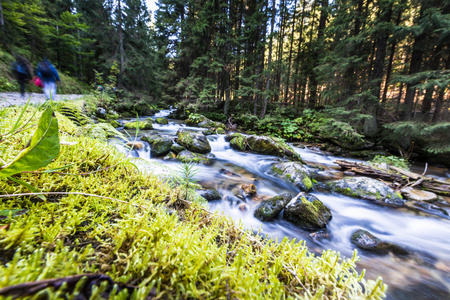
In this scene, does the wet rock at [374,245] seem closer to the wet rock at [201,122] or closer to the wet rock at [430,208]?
the wet rock at [430,208]

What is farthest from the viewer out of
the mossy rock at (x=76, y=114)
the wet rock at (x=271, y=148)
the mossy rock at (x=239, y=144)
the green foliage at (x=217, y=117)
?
the green foliage at (x=217, y=117)

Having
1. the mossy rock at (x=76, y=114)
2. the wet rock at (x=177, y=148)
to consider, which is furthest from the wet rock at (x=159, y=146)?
the mossy rock at (x=76, y=114)

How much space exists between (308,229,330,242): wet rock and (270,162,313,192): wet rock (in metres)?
1.85

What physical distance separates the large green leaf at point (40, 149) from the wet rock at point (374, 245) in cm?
471

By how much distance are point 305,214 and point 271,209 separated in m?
0.70

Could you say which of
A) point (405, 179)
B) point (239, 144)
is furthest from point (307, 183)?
point (239, 144)

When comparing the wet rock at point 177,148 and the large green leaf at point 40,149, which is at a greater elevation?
the large green leaf at point 40,149

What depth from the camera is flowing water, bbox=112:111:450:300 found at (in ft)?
8.45

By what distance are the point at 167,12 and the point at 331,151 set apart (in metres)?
22.9

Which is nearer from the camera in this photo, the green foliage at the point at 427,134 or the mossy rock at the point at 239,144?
the green foliage at the point at 427,134

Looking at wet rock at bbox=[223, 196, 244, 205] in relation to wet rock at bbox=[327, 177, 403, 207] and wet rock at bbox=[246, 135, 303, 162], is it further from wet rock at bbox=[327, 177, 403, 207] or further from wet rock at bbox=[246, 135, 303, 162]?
wet rock at bbox=[246, 135, 303, 162]

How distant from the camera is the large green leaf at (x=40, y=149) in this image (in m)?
0.82

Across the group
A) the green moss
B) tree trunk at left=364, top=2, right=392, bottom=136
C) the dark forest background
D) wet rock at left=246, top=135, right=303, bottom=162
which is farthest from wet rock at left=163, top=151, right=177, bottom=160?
tree trunk at left=364, top=2, right=392, bottom=136

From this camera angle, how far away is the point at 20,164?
32.7 inches
